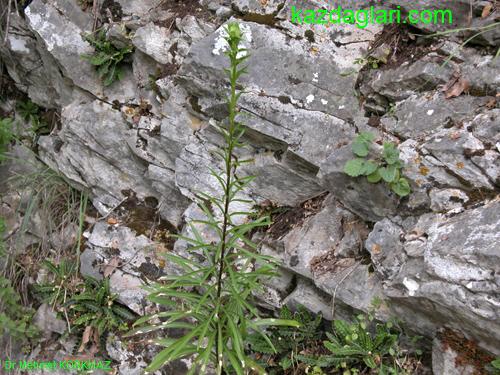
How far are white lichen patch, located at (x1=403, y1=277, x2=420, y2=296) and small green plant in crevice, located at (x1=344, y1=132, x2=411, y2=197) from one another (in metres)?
0.57

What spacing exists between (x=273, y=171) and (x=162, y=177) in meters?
1.19

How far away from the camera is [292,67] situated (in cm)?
388

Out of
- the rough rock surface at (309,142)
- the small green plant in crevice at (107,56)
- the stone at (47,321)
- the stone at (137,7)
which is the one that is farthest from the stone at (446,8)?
the stone at (47,321)

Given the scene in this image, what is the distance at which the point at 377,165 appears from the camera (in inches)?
127

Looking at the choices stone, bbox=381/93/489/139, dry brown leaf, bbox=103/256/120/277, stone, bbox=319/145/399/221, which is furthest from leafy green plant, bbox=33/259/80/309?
stone, bbox=381/93/489/139

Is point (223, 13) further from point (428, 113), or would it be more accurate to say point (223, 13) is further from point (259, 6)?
point (428, 113)

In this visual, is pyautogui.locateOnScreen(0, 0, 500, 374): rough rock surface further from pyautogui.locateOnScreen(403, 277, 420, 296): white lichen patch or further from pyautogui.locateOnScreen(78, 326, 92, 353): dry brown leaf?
pyautogui.locateOnScreen(78, 326, 92, 353): dry brown leaf

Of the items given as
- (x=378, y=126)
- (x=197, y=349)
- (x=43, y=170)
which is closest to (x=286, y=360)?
(x=197, y=349)

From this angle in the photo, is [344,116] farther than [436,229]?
Yes

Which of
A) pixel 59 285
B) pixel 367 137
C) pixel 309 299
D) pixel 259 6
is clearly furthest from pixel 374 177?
pixel 59 285

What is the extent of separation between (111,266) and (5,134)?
201 cm

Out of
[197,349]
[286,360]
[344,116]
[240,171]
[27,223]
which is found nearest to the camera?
[197,349]

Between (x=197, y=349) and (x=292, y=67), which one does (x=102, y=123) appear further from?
(x=197, y=349)

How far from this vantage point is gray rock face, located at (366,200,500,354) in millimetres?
2627
